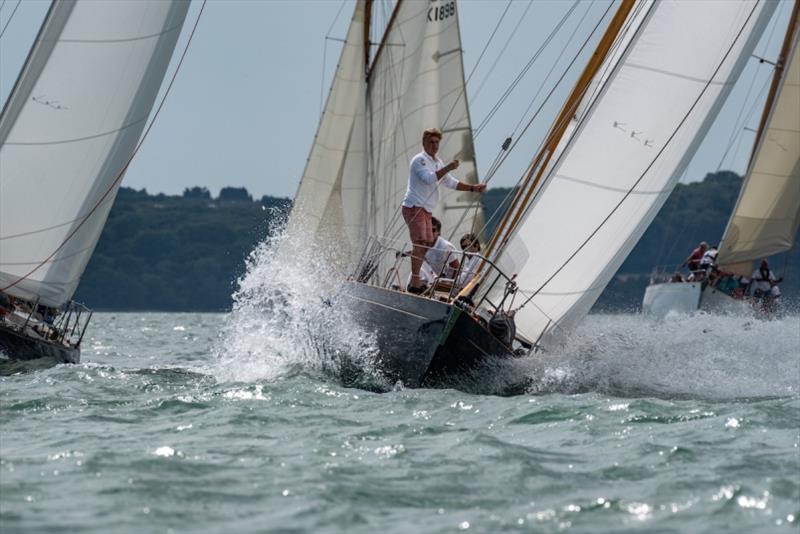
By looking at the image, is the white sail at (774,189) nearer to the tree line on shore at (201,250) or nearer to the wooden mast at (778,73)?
the wooden mast at (778,73)

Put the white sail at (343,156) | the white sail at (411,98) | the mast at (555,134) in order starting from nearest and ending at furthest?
the mast at (555,134), the white sail at (411,98), the white sail at (343,156)

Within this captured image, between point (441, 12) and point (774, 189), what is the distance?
7.25m

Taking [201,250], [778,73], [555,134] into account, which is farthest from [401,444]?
[201,250]

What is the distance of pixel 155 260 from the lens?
130 m

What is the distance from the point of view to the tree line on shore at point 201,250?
118812 mm

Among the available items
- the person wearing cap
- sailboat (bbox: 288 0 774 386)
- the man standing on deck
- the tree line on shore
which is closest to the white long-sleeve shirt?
the man standing on deck

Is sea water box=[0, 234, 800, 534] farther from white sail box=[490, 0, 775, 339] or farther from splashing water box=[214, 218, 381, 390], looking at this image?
white sail box=[490, 0, 775, 339]

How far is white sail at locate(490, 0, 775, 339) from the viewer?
37.8 feet

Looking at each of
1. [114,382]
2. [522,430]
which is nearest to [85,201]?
[114,382]

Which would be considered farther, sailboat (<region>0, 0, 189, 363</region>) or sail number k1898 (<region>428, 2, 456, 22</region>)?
sail number k1898 (<region>428, 2, 456, 22</region>)

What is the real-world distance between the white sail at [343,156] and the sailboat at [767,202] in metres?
7.08

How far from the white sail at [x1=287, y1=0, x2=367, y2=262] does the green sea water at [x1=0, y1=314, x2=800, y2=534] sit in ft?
29.2

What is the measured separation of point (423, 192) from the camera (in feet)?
37.7

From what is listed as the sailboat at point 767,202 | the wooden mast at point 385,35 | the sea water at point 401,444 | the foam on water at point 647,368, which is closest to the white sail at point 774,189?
the sailboat at point 767,202
